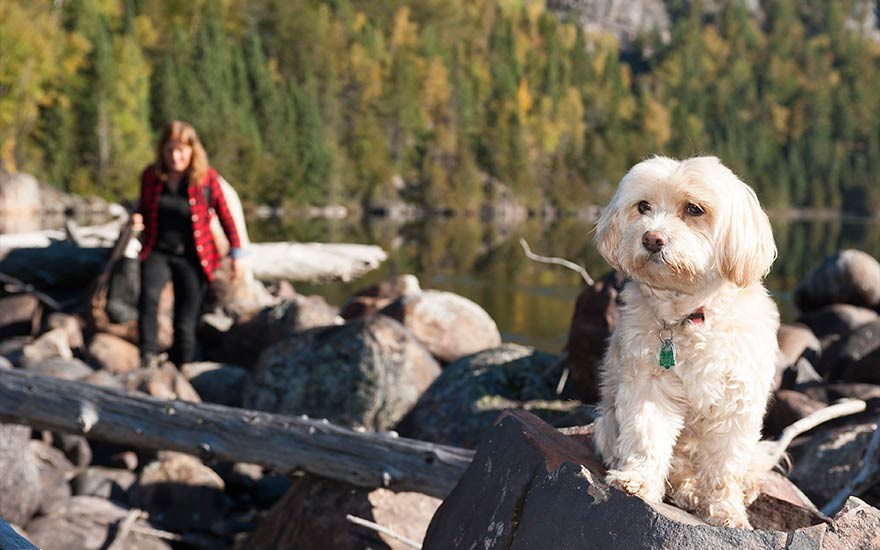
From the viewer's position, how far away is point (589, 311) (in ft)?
26.0

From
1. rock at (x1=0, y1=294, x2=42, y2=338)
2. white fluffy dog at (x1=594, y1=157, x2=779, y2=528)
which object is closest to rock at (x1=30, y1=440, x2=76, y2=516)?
rock at (x1=0, y1=294, x2=42, y2=338)

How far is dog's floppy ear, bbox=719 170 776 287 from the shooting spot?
328 cm

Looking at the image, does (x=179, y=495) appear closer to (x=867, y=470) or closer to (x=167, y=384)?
(x=167, y=384)

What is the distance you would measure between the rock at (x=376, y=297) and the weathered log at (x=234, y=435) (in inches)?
264

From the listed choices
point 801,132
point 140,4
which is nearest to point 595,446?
point 140,4

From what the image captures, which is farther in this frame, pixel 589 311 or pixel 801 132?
pixel 801 132

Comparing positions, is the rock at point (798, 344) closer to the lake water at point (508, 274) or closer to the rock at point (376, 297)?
the lake water at point (508, 274)

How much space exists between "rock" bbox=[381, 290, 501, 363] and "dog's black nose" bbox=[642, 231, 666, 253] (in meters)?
7.25

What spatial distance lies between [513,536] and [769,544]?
37.5 inches

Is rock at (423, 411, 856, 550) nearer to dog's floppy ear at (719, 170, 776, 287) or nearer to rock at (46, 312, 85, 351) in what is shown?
dog's floppy ear at (719, 170, 776, 287)

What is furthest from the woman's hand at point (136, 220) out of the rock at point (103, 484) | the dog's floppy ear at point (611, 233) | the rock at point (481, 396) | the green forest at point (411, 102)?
the dog's floppy ear at point (611, 233)

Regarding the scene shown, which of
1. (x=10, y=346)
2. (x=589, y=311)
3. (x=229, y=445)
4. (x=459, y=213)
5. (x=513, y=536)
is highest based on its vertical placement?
(x=513, y=536)

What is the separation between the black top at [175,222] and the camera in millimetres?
9172

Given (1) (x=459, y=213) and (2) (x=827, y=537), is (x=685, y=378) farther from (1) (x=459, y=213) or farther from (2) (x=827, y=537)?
(1) (x=459, y=213)
